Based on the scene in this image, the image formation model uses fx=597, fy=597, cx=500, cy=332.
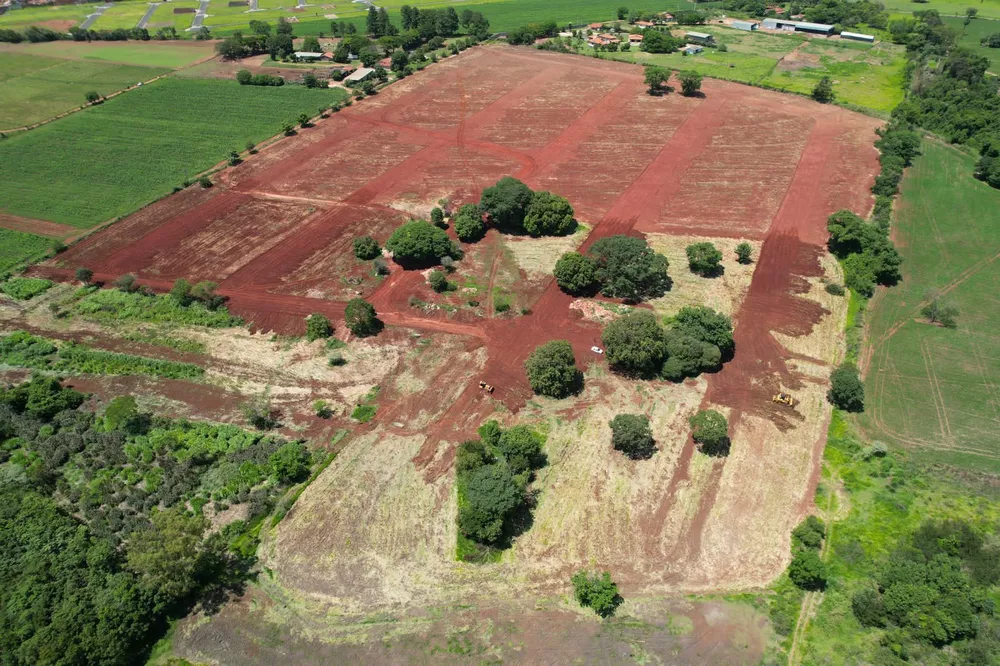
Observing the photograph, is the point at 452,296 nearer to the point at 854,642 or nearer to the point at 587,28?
the point at 854,642

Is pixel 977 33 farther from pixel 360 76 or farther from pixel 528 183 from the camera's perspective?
pixel 360 76

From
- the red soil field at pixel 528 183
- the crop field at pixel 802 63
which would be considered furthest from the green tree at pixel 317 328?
the crop field at pixel 802 63

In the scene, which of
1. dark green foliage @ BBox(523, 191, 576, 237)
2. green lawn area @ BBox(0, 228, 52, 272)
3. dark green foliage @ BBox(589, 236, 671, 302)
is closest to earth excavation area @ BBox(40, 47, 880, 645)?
dark green foliage @ BBox(523, 191, 576, 237)

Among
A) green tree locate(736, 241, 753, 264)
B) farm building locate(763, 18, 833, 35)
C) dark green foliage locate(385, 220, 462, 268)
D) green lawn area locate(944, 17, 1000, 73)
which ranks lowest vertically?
green tree locate(736, 241, 753, 264)

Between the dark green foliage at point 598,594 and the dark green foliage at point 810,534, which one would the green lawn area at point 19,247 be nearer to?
the dark green foliage at point 598,594

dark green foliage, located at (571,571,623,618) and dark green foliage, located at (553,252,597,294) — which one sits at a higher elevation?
dark green foliage, located at (553,252,597,294)

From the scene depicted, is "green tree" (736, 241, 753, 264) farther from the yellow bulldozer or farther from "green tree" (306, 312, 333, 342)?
"green tree" (306, 312, 333, 342)
